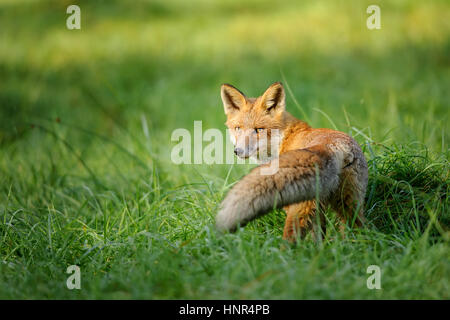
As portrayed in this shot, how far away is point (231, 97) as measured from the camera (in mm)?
4367

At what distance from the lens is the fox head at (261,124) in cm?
399

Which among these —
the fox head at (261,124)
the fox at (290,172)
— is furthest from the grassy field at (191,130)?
the fox head at (261,124)

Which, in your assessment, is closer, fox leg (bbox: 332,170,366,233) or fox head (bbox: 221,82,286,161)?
fox leg (bbox: 332,170,366,233)

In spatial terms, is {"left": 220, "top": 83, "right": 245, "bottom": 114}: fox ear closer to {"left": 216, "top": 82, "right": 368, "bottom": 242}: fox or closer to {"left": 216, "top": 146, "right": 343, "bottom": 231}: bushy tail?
{"left": 216, "top": 82, "right": 368, "bottom": 242}: fox

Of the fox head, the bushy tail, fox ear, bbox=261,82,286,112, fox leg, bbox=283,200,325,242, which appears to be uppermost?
fox ear, bbox=261,82,286,112

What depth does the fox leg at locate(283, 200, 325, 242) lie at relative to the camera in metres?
3.42

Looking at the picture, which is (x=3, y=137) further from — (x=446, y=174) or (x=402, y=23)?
(x=402, y=23)

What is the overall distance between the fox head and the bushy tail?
2.81ft

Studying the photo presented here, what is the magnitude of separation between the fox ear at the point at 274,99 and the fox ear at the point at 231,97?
9.5 inches

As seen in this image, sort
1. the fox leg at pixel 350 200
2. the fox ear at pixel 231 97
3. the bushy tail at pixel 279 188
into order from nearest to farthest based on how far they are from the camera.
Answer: the bushy tail at pixel 279 188 < the fox leg at pixel 350 200 < the fox ear at pixel 231 97

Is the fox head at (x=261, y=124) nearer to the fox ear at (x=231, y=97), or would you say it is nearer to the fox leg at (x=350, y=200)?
the fox ear at (x=231, y=97)

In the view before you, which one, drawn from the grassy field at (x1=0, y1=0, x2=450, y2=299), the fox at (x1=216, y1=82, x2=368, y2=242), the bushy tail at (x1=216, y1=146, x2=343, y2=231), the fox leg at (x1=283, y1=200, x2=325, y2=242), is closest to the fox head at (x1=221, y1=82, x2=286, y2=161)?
the fox at (x1=216, y1=82, x2=368, y2=242)

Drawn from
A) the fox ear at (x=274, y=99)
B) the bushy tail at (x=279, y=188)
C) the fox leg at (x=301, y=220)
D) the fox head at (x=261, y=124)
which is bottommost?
the fox leg at (x=301, y=220)

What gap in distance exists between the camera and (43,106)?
28.4 feet
